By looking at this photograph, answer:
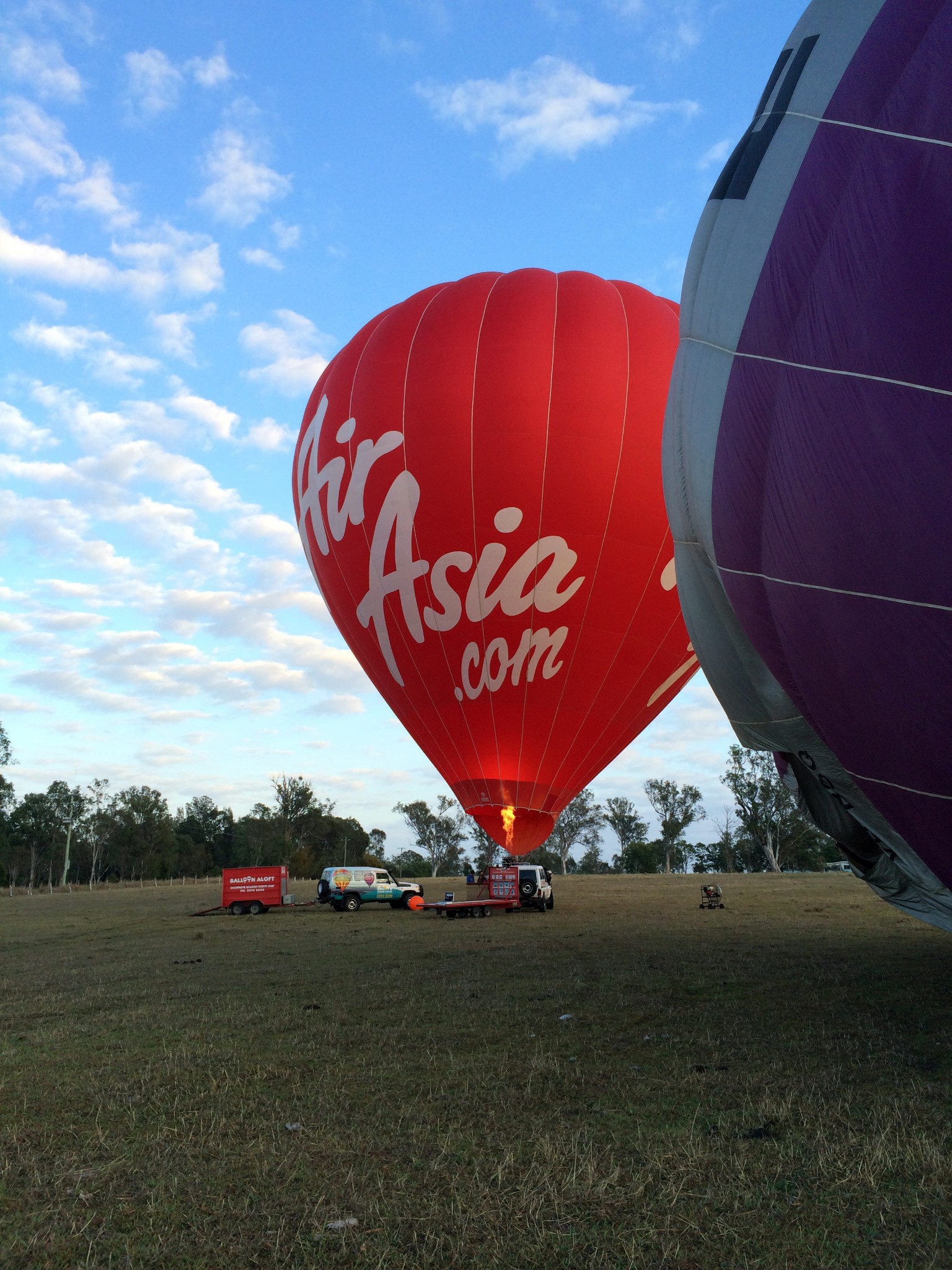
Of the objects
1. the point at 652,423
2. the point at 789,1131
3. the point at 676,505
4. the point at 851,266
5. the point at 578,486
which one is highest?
the point at 652,423

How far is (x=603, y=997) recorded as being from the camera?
9.01 meters

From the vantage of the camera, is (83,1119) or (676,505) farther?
(676,505)

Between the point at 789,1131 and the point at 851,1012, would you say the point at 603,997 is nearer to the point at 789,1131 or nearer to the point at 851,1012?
the point at 851,1012

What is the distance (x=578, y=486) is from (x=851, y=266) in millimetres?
10919

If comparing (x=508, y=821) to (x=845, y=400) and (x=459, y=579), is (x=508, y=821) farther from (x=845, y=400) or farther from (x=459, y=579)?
(x=845, y=400)

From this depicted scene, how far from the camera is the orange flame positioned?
1798 centimetres

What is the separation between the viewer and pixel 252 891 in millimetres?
25984

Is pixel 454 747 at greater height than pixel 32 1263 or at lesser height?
greater

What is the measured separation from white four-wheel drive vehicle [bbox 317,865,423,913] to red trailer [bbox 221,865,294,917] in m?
1.25

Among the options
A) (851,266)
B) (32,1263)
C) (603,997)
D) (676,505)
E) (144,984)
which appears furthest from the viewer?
(144,984)

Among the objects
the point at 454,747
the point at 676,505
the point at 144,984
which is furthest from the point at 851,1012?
the point at 454,747

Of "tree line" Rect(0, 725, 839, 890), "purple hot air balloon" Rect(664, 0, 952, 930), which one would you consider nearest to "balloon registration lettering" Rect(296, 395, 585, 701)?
"purple hot air balloon" Rect(664, 0, 952, 930)

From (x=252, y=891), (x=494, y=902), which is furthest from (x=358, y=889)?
(x=494, y=902)

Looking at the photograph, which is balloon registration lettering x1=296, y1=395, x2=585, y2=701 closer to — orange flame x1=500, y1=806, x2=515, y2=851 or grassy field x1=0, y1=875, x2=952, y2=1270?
orange flame x1=500, y1=806, x2=515, y2=851
